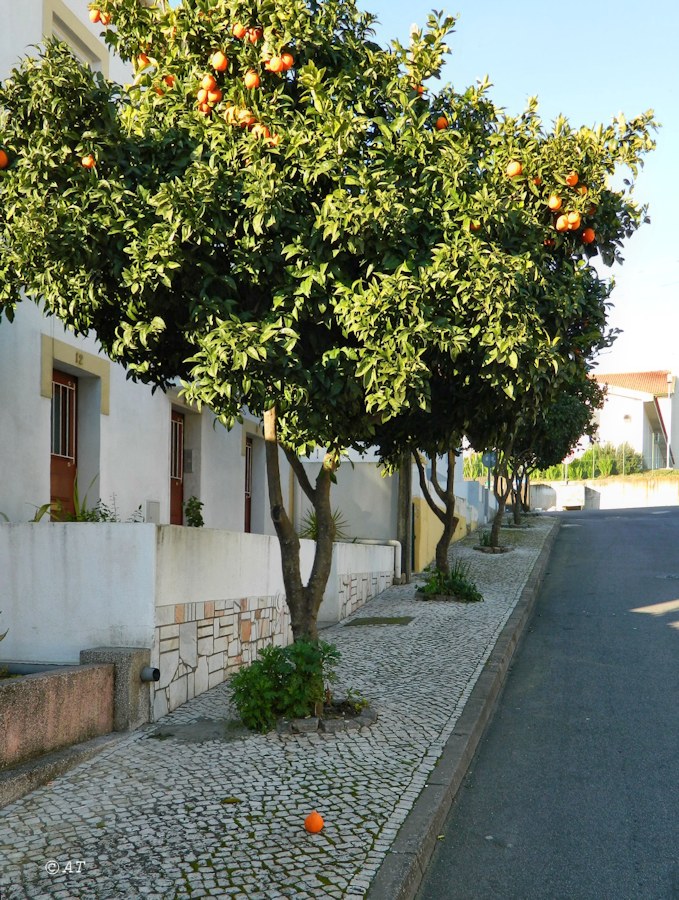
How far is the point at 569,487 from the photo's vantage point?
185 feet

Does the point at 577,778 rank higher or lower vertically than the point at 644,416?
lower

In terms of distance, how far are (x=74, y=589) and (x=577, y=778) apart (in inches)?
162

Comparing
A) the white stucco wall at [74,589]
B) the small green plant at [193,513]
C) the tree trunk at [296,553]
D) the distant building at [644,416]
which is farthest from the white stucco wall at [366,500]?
the distant building at [644,416]

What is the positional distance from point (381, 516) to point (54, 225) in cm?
1556

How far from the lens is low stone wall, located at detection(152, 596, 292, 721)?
25.2 ft

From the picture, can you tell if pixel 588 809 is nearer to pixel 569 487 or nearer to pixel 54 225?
pixel 54 225

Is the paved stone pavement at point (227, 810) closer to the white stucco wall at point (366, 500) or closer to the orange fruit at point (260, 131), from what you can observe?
the orange fruit at point (260, 131)

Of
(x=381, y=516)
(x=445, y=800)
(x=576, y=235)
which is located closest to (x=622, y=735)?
(x=445, y=800)

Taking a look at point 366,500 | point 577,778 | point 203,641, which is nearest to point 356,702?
point 203,641

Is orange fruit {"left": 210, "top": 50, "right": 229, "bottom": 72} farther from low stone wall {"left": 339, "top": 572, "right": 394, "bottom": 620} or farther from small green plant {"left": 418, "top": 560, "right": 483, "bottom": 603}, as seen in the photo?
small green plant {"left": 418, "top": 560, "right": 483, "bottom": 603}

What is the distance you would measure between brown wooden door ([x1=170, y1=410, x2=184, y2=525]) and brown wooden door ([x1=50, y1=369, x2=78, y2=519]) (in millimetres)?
2724

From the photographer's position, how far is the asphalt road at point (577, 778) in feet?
16.1

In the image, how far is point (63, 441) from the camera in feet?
32.9

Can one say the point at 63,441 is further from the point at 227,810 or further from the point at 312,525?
the point at 312,525
